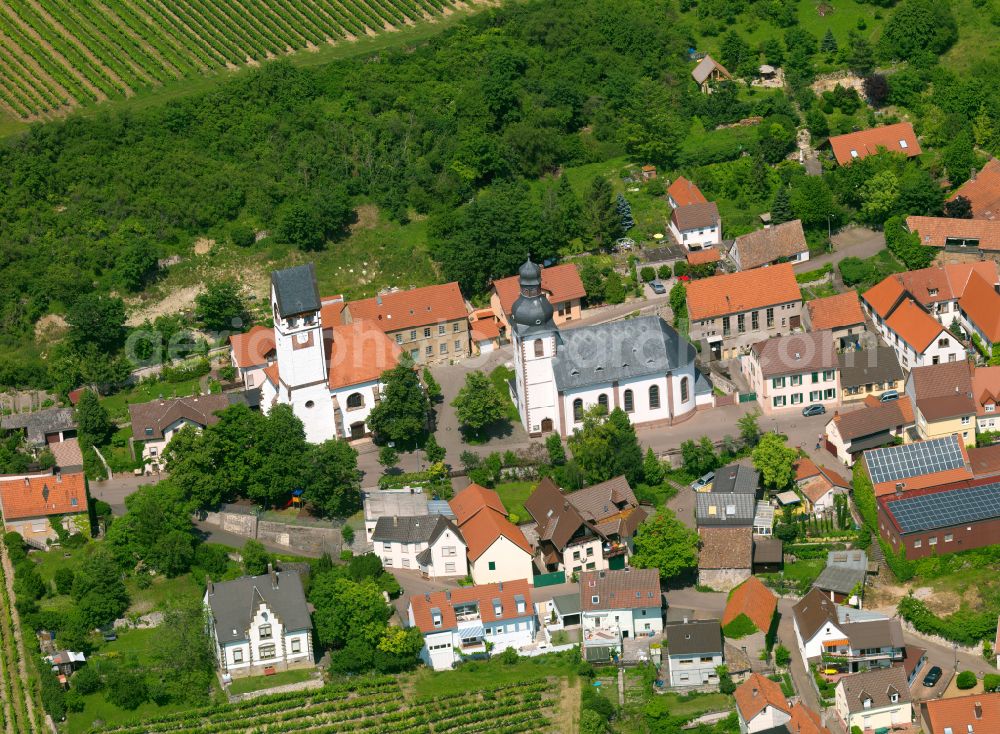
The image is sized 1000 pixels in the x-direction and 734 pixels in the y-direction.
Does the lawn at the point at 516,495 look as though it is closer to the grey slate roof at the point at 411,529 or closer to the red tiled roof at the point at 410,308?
the grey slate roof at the point at 411,529

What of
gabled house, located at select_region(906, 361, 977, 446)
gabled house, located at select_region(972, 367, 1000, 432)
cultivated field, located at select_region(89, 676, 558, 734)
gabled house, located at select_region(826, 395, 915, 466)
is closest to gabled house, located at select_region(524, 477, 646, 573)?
cultivated field, located at select_region(89, 676, 558, 734)

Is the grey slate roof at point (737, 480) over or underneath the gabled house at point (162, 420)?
underneath

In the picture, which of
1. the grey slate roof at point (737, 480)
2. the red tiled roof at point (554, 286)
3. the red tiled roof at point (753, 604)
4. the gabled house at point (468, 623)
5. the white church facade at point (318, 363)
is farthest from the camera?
the red tiled roof at point (554, 286)

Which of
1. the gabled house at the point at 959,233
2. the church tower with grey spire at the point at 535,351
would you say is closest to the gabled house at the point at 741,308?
the gabled house at the point at 959,233

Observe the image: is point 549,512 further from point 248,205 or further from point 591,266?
point 248,205

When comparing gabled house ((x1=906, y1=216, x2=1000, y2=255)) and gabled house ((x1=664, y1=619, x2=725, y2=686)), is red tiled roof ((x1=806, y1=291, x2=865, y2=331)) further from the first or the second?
gabled house ((x1=664, y1=619, x2=725, y2=686))

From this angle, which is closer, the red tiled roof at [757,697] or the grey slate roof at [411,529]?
the red tiled roof at [757,697]

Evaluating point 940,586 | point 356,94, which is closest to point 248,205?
point 356,94
